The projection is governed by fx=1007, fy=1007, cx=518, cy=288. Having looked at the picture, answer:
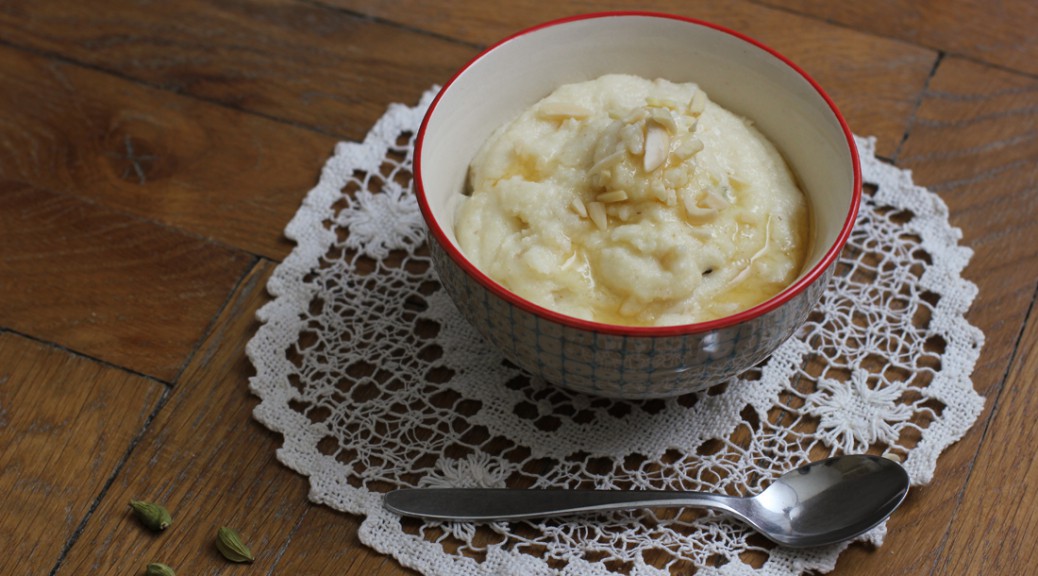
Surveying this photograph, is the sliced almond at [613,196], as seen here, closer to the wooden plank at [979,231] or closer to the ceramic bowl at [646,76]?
Result: the ceramic bowl at [646,76]

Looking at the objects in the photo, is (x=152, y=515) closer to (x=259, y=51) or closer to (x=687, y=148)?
(x=687, y=148)

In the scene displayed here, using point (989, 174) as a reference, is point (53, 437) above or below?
below

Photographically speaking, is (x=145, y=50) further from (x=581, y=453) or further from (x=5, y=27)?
(x=581, y=453)

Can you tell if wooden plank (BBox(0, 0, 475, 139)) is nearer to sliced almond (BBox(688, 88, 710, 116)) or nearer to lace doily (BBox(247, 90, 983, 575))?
lace doily (BBox(247, 90, 983, 575))

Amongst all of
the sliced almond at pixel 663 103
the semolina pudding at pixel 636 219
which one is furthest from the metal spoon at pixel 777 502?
the sliced almond at pixel 663 103

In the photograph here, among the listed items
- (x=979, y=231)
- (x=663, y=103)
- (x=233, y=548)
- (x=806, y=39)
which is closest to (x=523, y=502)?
(x=233, y=548)
